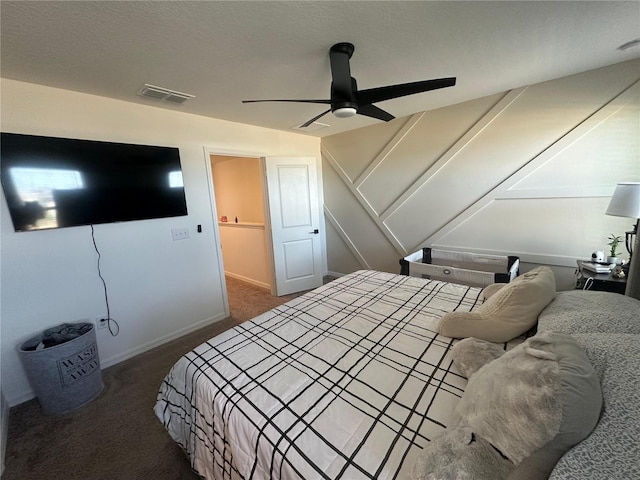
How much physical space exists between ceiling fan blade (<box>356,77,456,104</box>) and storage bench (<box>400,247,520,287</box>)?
1745mm

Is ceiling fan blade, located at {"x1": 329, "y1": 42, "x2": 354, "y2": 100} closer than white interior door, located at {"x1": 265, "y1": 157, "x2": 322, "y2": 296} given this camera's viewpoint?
Yes

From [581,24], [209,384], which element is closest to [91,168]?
[209,384]

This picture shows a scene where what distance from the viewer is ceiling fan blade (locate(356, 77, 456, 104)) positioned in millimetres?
1432

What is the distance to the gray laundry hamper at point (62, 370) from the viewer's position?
170 centimetres

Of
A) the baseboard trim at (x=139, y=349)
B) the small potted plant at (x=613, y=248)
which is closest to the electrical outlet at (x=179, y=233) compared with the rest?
the baseboard trim at (x=139, y=349)

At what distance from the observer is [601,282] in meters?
1.88

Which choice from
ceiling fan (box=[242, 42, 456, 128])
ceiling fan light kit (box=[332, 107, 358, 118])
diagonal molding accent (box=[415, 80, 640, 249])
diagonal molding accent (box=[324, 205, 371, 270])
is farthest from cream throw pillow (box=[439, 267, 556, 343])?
diagonal molding accent (box=[324, 205, 371, 270])

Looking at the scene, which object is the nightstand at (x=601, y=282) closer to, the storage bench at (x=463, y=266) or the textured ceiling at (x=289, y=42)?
the storage bench at (x=463, y=266)

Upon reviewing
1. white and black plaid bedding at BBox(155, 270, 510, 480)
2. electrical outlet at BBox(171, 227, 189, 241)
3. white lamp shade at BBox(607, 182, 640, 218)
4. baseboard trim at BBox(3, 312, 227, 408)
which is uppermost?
white lamp shade at BBox(607, 182, 640, 218)

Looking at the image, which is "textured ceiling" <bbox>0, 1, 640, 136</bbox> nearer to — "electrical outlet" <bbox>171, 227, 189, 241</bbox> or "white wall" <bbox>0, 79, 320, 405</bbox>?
"white wall" <bbox>0, 79, 320, 405</bbox>

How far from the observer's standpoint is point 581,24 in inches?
59.2

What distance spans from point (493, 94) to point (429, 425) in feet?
10.3

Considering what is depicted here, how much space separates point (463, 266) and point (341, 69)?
2532 millimetres

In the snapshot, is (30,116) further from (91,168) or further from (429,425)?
(429,425)
